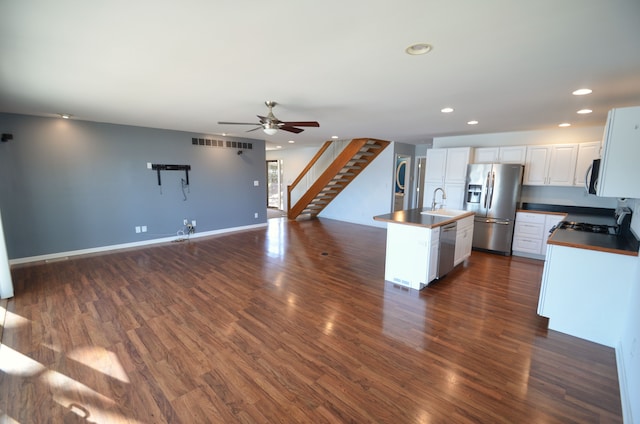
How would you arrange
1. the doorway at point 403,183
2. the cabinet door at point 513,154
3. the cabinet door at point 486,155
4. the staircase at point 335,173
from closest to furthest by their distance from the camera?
the cabinet door at point 513,154, the cabinet door at point 486,155, the staircase at point 335,173, the doorway at point 403,183

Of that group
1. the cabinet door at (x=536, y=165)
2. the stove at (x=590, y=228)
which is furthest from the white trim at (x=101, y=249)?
the cabinet door at (x=536, y=165)

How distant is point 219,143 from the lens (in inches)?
259

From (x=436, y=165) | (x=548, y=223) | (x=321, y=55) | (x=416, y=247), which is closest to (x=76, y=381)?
(x=321, y=55)

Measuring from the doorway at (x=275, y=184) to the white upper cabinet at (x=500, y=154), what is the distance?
277 inches

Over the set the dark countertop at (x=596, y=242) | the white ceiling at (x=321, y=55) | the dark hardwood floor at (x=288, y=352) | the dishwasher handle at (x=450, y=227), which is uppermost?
the white ceiling at (x=321, y=55)

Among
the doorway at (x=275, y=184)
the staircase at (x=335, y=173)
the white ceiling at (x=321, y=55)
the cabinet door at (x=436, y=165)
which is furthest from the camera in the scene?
the doorway at (x=275, y=184)

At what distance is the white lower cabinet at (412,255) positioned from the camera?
141 inches

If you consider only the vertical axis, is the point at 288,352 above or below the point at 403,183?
below

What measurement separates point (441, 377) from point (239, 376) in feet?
5.10

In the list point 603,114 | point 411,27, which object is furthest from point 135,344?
point 603,114

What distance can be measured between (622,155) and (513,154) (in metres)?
3.28

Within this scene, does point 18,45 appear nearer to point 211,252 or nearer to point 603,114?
point 211,252

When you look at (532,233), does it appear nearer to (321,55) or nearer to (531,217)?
(531,217)

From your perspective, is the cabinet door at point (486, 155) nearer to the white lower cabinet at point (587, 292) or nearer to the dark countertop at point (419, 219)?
the dark countertop at point (419, 219)
